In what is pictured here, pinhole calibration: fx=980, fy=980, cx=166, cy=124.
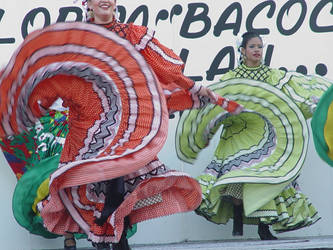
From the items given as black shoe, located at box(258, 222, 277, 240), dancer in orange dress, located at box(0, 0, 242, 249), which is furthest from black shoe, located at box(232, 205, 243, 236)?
dancer in orange dress, located at box(0, 0, 242, 249)

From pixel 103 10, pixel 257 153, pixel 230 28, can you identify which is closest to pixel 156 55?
pixel 103 10

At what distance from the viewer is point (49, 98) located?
5426mm

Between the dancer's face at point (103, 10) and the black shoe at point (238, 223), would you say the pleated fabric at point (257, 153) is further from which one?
the dancer's face at point (103, 10)

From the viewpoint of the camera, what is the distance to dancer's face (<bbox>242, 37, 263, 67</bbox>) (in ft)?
23.4

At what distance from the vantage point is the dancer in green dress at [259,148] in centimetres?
672

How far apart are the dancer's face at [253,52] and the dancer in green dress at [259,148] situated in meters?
0.09

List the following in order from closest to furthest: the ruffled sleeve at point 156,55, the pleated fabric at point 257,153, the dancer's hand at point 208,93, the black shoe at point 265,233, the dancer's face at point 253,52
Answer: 1. the ruffled sleeve at point 156,55
2. the dancer's hand at point 208,93
3. the pleated fabric at point 257,153
4. the black shoe at point 265,233
5. the dancer's face at point 253,52

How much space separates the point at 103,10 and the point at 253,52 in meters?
1.77

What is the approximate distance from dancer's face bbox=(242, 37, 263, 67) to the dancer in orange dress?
5.60 feet

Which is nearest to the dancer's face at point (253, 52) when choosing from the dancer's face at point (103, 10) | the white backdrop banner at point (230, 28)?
the white backdrop banner at point (230, 28)

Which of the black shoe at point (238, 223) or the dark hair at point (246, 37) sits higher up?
the dark hair at point (246, 37)

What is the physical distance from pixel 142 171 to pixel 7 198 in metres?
1.86

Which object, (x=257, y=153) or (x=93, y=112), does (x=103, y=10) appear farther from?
(x=257, y=153)

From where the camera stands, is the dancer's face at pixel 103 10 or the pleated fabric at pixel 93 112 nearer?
the pleated fabric at pixel 93 112
